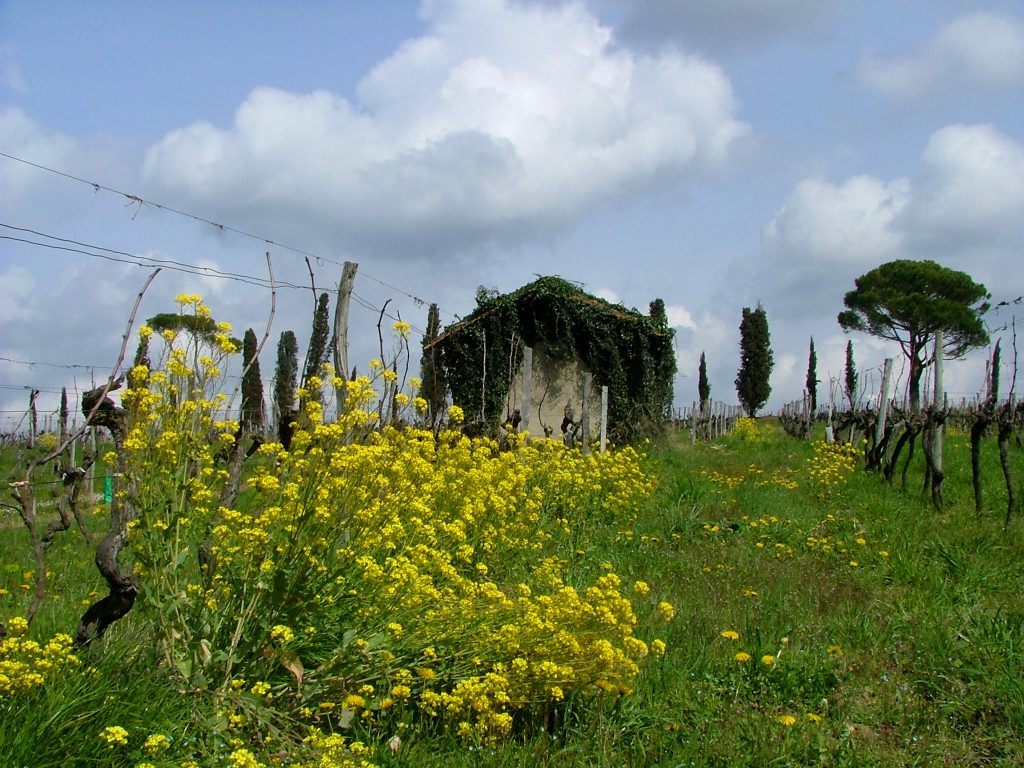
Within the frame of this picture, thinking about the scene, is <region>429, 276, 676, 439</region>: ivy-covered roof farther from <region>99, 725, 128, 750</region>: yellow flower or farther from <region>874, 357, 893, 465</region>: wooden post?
<region>99, 725, 128, 750</region>: yellow flower

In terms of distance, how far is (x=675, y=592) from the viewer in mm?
5516

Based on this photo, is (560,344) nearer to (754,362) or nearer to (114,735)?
(114,735)

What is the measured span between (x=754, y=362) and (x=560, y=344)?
31.2 metres

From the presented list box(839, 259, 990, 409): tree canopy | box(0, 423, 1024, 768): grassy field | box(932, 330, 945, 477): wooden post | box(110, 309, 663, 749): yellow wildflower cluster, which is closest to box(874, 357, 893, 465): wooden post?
box(932, 330, 945, 477): wooden post

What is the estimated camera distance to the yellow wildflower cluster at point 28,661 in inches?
101

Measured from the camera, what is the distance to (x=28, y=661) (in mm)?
2773

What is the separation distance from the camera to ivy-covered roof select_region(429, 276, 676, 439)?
62.2ft

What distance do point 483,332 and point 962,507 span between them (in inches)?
458

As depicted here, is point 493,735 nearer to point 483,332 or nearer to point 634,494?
point 634,494

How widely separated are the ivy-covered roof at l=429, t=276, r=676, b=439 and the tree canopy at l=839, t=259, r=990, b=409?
21607mm

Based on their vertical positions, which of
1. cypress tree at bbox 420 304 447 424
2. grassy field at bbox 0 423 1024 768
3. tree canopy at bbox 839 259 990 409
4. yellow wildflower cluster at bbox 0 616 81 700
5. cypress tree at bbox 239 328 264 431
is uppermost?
tree canopy at bbox 839 259 990 409

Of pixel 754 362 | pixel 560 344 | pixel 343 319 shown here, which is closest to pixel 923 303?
pixel 754 362

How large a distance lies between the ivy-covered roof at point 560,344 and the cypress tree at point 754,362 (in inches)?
1145

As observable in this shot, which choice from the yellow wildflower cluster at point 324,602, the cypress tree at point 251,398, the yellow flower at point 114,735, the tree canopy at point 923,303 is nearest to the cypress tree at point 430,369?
the cypress tree at point 251,398
